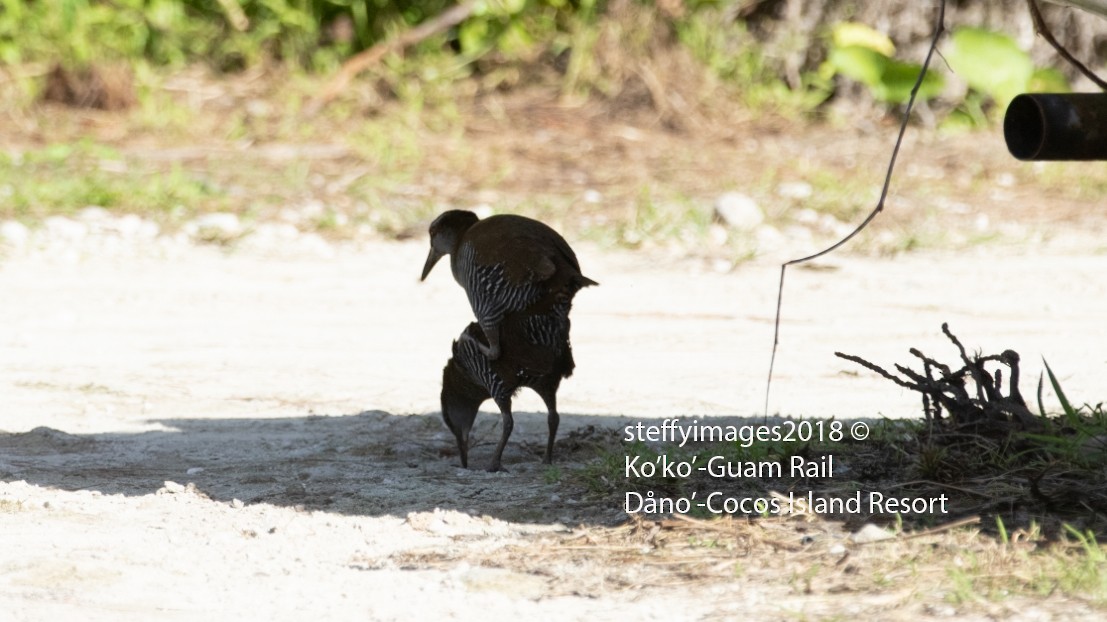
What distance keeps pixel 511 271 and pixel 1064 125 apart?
64.0 inches

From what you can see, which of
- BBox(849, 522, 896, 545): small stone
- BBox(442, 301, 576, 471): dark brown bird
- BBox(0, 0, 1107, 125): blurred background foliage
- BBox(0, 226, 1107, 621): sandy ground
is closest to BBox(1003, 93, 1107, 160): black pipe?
BBox(849, 522, 896, 545): small stone

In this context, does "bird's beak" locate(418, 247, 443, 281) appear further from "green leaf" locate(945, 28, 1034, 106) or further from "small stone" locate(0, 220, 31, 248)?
"green leaf" locate(945, 28, 1034, 106)

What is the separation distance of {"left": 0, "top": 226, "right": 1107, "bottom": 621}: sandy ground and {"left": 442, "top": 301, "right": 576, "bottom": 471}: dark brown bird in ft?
0.41

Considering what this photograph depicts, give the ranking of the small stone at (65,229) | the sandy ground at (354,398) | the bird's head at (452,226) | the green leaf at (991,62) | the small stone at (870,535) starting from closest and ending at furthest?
the sandy ground at (354,398) < the small stone at (870,535) < the bird's head at (452,226) < the small stone at (65,229) < the green leaf at (991,62)

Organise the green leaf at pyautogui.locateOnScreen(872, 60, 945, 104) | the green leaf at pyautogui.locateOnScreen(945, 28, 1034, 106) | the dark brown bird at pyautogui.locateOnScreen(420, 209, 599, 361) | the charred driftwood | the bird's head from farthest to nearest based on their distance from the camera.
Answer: the green leaf at pyautogui.locateOnScreen(872, 60, 945, 104) → the green leaf at pyautogui.locateOnScreen(945, 28, 1034, 106) → the bird's head → the dark brown bird at pyautogui.locateOnScreen(420, 209, 599, 361) → the charred driftwood

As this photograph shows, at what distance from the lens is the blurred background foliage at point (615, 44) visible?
1076cm

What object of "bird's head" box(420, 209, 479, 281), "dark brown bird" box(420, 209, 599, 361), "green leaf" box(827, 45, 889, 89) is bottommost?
"dark brown bird" box(420, 209, 599, 361)

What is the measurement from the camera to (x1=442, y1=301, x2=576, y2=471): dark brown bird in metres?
4.31

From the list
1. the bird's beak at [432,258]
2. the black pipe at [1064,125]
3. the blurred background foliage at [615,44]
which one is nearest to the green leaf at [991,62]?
the blurred background foliage at [615,44]

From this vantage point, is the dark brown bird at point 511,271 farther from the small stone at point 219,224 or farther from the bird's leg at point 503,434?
the small stone at point 219,224

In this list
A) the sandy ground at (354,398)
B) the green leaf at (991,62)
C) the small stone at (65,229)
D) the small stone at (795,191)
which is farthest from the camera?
the green leaf at (991,62)

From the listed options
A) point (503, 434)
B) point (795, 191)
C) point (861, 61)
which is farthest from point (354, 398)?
point (861, 61)

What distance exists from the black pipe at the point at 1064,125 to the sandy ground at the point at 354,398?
1.14 m

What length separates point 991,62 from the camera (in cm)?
1076
